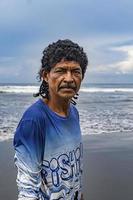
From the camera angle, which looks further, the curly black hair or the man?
the curly black hair

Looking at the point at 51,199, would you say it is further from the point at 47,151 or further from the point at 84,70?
the point at 84,70

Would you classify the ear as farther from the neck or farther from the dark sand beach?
the dark sand beach

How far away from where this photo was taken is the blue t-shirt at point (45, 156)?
7.08ft

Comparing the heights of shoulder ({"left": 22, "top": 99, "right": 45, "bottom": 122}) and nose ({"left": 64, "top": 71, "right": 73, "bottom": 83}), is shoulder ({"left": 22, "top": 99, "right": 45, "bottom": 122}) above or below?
below

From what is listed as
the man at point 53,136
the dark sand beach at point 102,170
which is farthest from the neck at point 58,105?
the dark sand beach at point 102,170

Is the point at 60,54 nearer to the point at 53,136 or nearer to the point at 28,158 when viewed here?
the point at 53,136

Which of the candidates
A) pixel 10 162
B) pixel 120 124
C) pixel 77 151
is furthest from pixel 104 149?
pixel 77 151

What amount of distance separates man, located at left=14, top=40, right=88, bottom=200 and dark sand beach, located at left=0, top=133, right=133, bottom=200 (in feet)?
12.2

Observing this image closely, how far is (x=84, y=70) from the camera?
7.98 feet

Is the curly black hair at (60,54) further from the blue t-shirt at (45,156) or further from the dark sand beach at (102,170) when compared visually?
the dark sand beach at (102,170)

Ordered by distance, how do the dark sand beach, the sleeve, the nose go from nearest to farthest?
the sleeve → the nose → the dark sand beach

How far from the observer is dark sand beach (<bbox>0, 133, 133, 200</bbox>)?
6.15 metres

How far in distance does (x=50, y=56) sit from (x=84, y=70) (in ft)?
0.80

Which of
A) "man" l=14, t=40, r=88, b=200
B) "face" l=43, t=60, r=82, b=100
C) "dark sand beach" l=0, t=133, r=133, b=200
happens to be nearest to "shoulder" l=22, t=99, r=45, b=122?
"man" l=14, t=40, r=88, b=200
